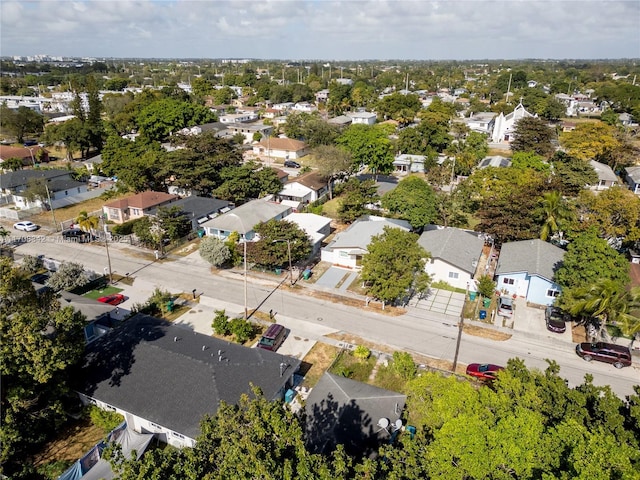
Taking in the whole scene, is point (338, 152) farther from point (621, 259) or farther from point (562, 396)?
point (562, 396)

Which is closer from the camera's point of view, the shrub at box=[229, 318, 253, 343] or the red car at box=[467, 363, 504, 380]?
the red car at box=[467, 363, 504, 380]

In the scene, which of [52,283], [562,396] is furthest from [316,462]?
[52,283]

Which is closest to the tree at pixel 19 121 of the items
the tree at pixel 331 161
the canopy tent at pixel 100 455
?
the tree at pixel 331 161

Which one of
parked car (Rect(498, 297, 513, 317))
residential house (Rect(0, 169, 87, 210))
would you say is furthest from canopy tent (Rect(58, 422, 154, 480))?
residential house (Rect(0, 169, 87, 210))

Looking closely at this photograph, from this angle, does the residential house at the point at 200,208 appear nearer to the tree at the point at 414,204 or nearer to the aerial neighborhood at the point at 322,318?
the aerial neighborhood at the point at 322,318

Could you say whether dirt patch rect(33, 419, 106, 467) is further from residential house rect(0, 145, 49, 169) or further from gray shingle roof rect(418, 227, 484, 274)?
residential house rect(0, 145, 49, 169)

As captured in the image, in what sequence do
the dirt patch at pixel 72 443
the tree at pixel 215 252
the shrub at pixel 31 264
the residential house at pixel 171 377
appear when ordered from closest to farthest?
the dirt patch at pixel 72 443
the residential house at pixel 171 377
the shrub at pixel 31 264
the tree at pixel 215 252

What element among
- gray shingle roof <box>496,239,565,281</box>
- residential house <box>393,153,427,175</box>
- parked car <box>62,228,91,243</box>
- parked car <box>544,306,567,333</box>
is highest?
residential house <box>393,153,427,175</box>
